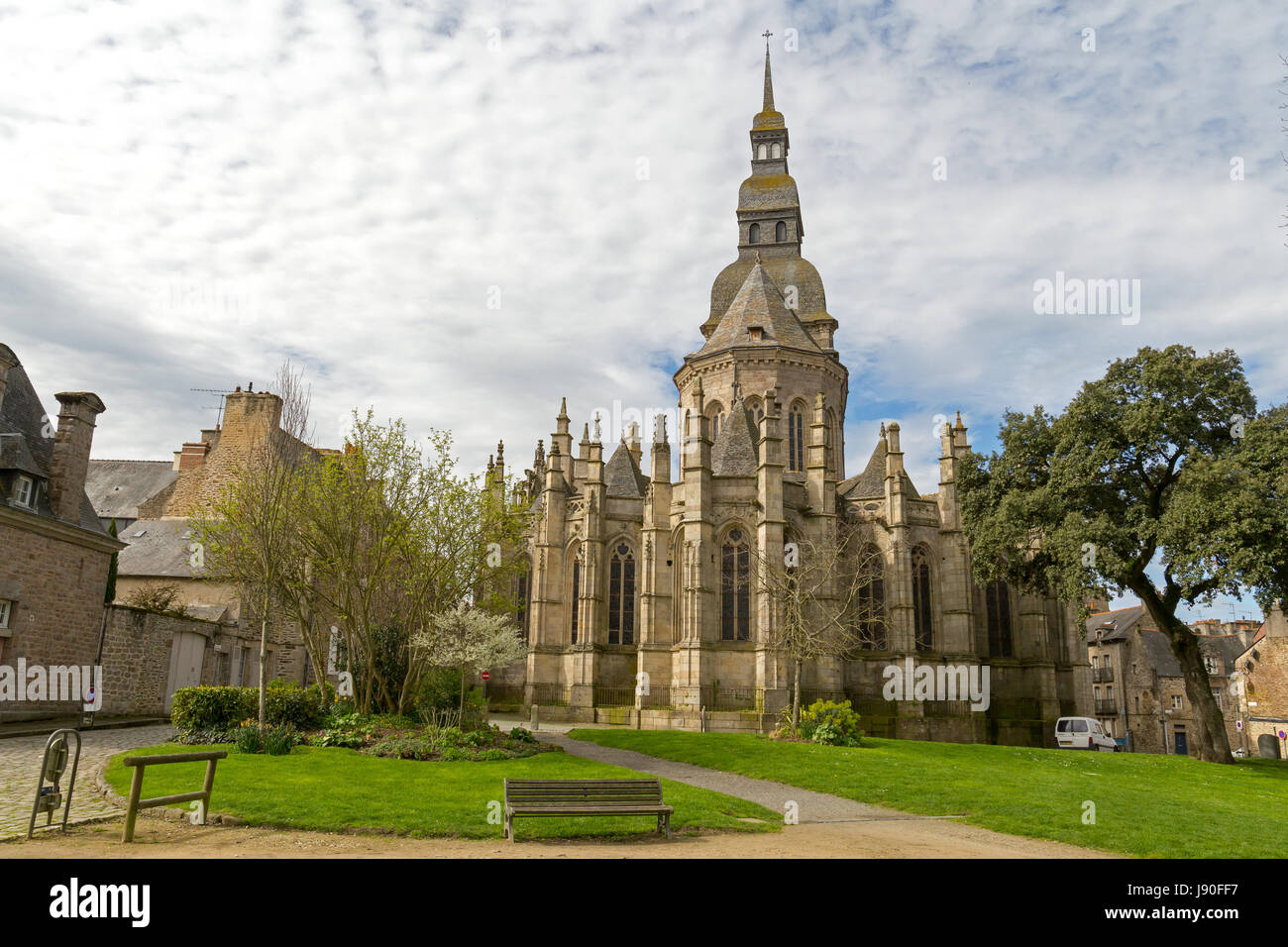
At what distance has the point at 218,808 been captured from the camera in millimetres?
10531

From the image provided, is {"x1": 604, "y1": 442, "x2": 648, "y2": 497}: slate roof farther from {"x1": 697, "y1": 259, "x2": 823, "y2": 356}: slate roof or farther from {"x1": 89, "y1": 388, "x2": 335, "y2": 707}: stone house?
{"x1": 89, "y1": 388, "x2": 335, "y2": 707}: stone house

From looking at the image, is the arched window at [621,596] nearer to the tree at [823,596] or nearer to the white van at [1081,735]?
the tree at [823,596]

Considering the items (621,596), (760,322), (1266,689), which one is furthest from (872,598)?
(1266,689)

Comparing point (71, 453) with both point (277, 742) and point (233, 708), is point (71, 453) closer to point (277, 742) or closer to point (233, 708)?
point (233, 708)

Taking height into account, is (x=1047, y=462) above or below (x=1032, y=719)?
above

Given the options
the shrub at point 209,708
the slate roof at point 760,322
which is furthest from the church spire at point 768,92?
the shrub at point 209,708

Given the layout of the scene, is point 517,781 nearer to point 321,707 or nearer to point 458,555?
point 321,707

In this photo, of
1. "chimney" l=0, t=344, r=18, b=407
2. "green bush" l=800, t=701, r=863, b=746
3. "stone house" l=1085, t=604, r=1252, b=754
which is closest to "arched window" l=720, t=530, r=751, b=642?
"green bush" l=800, t=701, r=863, b=746

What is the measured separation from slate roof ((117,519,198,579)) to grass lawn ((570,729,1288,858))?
17544 millimetres

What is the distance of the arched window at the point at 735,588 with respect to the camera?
31672 millimetres

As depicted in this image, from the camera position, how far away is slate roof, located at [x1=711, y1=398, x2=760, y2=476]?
33688 mm
